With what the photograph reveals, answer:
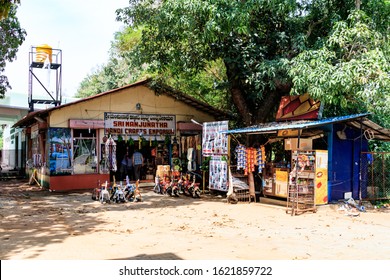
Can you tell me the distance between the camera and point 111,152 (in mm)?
15984

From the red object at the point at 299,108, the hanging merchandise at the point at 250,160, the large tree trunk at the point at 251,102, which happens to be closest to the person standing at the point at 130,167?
the large tree trunk at the point at 251,102

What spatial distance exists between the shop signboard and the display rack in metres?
7.66

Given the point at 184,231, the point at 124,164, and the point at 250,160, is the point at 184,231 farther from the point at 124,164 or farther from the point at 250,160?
the point at 124,164

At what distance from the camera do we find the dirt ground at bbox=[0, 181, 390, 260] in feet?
20.9

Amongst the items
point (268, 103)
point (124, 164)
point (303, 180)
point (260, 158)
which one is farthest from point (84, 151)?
point (303, 180)

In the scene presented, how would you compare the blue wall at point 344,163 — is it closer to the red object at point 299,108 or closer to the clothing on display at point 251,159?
the red object at point 299,108

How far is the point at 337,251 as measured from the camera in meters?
6.66

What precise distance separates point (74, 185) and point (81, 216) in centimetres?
583

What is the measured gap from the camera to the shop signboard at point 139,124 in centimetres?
1623

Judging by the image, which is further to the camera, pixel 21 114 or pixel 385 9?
pixel 21 114

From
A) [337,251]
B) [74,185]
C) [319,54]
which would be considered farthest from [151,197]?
[337,251]

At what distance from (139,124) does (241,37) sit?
579 cm

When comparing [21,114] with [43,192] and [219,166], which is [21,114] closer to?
[43,192]

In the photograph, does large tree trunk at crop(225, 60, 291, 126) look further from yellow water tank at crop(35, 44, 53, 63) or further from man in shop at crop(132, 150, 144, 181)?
yellow water tank at crop(35, 44, 53, 63)
